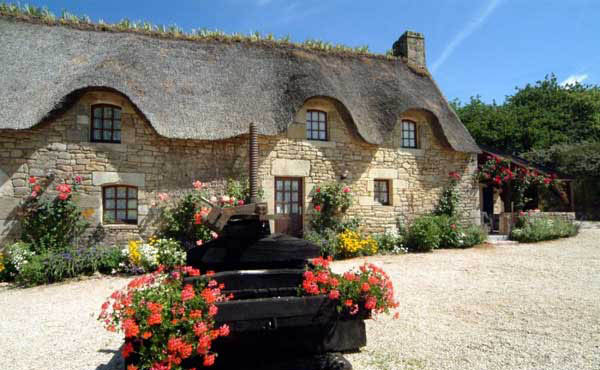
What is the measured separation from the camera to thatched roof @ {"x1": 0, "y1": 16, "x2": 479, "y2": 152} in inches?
306

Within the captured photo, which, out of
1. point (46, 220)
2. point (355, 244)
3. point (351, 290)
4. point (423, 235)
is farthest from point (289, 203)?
point (351, 290)

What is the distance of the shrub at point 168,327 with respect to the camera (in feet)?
7.93

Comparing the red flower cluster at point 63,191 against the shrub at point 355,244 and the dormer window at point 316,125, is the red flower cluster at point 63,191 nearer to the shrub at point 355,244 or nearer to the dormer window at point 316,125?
A: the dormer window at point 316,125

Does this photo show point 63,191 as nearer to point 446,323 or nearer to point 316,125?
point 316,125

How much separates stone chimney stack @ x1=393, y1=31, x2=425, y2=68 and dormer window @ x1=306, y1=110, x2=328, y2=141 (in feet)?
14.0

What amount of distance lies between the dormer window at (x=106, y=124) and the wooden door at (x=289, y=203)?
12.5 ft

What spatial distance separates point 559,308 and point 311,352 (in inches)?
141

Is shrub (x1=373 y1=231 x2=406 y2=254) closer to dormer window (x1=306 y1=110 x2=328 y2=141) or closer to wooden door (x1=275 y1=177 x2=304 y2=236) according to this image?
wooden door (x1=275 y1=177 x2=304 y2=236)

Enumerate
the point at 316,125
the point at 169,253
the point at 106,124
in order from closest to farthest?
the point at 169,253 < the point at 106,124 < the point at 316,125

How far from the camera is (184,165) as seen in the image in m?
8.48

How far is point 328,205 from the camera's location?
9.32m

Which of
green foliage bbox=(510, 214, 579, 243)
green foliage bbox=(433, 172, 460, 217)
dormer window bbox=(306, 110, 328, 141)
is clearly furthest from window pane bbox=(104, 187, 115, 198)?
green foliage bbox=(510, 214, 579, 243)

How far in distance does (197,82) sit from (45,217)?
4362 millimetres

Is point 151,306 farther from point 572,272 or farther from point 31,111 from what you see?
point 572,272
